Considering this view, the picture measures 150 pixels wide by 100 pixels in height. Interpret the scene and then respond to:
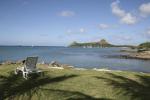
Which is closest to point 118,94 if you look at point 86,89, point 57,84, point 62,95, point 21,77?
point 86,89

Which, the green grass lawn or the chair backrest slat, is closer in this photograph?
the green grass lawn

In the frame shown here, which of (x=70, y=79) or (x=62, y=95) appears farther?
(x=70, y=79)

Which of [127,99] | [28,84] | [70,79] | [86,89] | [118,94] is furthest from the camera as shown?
[70,79]

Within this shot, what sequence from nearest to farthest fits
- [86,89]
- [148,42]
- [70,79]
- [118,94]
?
[118,94] → [86,89] → [70,79] → [148,42]

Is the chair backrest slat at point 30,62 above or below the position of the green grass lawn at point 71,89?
above

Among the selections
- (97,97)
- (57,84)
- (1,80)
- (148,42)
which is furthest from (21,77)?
(148,42)

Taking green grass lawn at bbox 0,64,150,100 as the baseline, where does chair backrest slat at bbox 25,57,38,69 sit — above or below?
above

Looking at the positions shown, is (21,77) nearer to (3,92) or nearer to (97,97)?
(3,92)

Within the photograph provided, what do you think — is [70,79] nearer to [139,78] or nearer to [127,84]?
[127,84]

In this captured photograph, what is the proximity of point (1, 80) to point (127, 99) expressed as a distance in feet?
21.0

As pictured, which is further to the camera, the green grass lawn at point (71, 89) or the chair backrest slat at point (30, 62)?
the chair backrest slat at point (30, 62)

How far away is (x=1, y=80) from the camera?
1186 centimetres

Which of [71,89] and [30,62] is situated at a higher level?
[30,62]

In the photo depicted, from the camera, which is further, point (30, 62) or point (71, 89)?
point (30, 62)
